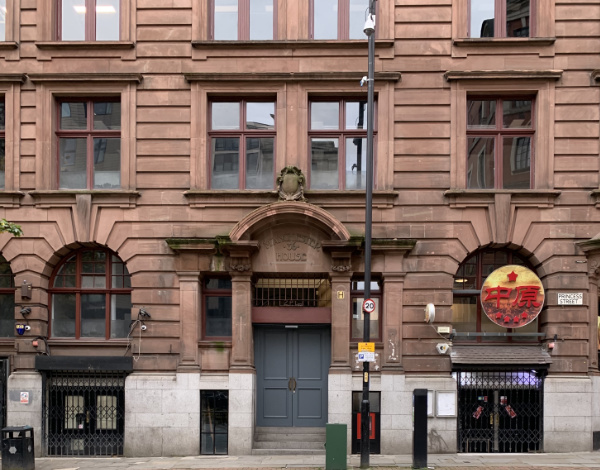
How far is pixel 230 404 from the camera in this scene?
16.2 m

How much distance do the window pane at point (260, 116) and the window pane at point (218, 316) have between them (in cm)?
481

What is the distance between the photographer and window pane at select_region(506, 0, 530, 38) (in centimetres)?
1698

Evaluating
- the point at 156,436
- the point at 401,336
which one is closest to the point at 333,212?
the point at 401,336

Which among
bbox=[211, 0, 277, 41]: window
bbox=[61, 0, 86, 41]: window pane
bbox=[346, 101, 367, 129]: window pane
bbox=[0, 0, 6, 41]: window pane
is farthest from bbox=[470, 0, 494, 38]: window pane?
bbox=[0, 0, 6, 41]: window pane

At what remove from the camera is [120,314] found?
56.3ft

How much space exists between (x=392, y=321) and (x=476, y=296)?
97.5 inches

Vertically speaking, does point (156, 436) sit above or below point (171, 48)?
below

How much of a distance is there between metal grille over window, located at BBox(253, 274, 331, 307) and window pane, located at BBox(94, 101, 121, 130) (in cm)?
591

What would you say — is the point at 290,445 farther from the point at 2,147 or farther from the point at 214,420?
the point at 2,147

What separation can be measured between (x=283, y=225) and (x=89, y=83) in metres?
6.57

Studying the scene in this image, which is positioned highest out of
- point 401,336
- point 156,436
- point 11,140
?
point 11,140

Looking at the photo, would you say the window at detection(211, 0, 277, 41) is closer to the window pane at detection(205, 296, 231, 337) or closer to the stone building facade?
the stone building facade

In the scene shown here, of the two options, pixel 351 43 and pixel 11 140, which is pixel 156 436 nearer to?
pixel 11 140

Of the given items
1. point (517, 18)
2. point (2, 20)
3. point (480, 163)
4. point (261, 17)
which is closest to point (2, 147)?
point (2, 20)
